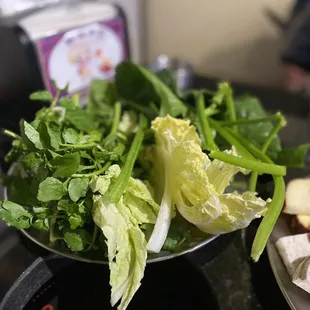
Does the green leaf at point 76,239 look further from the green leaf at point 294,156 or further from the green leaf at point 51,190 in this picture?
the green leaf at point 294,156

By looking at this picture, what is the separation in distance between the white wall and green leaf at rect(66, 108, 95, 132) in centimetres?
75

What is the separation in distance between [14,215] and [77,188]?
0.27 feet

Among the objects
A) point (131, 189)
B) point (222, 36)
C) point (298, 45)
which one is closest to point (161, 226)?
point (131, 189)

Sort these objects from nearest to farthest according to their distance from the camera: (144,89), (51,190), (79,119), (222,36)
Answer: (51,190) < (79,119) < (144,89) < (222,36)

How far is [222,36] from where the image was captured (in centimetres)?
135

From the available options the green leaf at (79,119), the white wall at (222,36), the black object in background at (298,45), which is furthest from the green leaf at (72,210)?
the white wall at (222,36)

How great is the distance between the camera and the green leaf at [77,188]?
21.8 inches

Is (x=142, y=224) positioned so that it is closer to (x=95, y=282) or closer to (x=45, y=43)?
(x=95, y=282)

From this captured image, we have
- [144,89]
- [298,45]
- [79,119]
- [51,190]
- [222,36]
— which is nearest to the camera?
[51,190]

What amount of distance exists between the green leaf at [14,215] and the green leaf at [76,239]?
48mm

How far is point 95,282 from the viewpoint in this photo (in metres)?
0.64

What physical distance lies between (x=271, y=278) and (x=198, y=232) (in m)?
0.11

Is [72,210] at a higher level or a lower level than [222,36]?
higher

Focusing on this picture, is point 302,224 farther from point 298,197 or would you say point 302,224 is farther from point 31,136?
point 31,136
